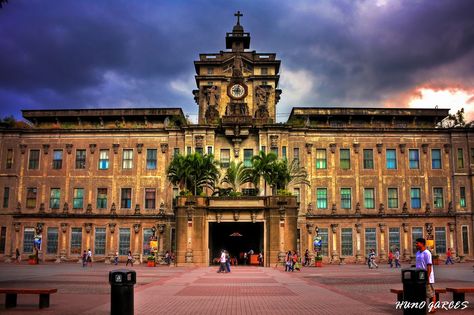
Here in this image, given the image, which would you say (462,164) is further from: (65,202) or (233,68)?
(65,202)

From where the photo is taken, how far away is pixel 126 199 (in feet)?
192

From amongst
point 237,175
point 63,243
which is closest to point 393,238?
point 237,175

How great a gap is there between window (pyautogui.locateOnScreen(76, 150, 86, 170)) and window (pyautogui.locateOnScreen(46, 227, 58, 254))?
759 cm

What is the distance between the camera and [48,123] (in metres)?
64.0

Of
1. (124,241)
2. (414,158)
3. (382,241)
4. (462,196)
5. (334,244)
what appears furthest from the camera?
(414,158)

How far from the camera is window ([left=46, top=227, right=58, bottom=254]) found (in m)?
57.2

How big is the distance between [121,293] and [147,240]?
1704 inches

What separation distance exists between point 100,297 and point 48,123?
4759 centimetres

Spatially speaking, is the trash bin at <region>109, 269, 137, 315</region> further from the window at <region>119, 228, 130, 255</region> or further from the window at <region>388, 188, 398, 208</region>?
the window at <region>388, 188, 398, 208</region>

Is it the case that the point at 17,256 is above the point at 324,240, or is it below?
below

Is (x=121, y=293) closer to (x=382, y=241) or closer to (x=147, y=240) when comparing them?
(x=147, y=240)

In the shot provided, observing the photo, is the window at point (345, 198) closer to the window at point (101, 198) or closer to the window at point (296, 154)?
the window at point (296, 154)

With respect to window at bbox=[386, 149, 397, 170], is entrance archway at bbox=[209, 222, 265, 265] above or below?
below

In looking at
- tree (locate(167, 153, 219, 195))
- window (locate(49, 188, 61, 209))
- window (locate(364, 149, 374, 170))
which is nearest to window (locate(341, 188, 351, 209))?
window (locate(364, 149, 374, 170))
